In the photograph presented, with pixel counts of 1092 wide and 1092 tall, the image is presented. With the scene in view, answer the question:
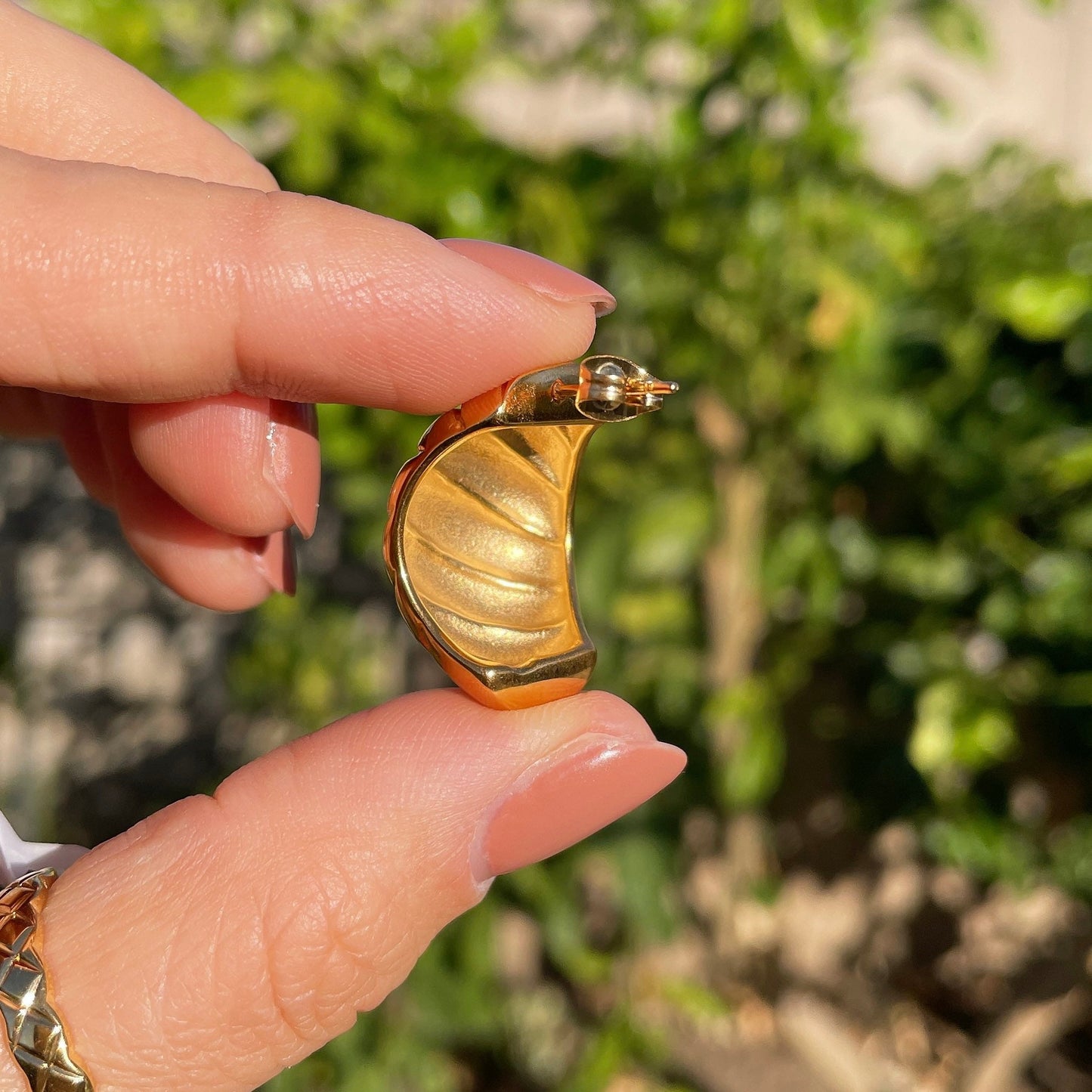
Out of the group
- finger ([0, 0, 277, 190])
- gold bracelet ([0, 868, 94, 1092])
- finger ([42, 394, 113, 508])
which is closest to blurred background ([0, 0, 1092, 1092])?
finger ([0, 0, 277, 190])

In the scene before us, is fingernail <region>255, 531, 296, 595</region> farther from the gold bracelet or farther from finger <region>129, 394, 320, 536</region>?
the gold bracelet

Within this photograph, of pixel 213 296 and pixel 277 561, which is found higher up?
pixel 213 296

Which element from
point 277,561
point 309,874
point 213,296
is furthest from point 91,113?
point 309,874

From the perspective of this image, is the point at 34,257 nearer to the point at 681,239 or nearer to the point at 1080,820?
the point at 681,239

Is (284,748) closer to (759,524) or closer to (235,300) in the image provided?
(235,300)

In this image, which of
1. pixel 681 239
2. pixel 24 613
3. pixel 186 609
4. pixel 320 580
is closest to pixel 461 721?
pixel 681 239

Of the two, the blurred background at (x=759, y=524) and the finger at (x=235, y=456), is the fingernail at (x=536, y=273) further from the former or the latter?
the blurred background at (x=759, y=524)
